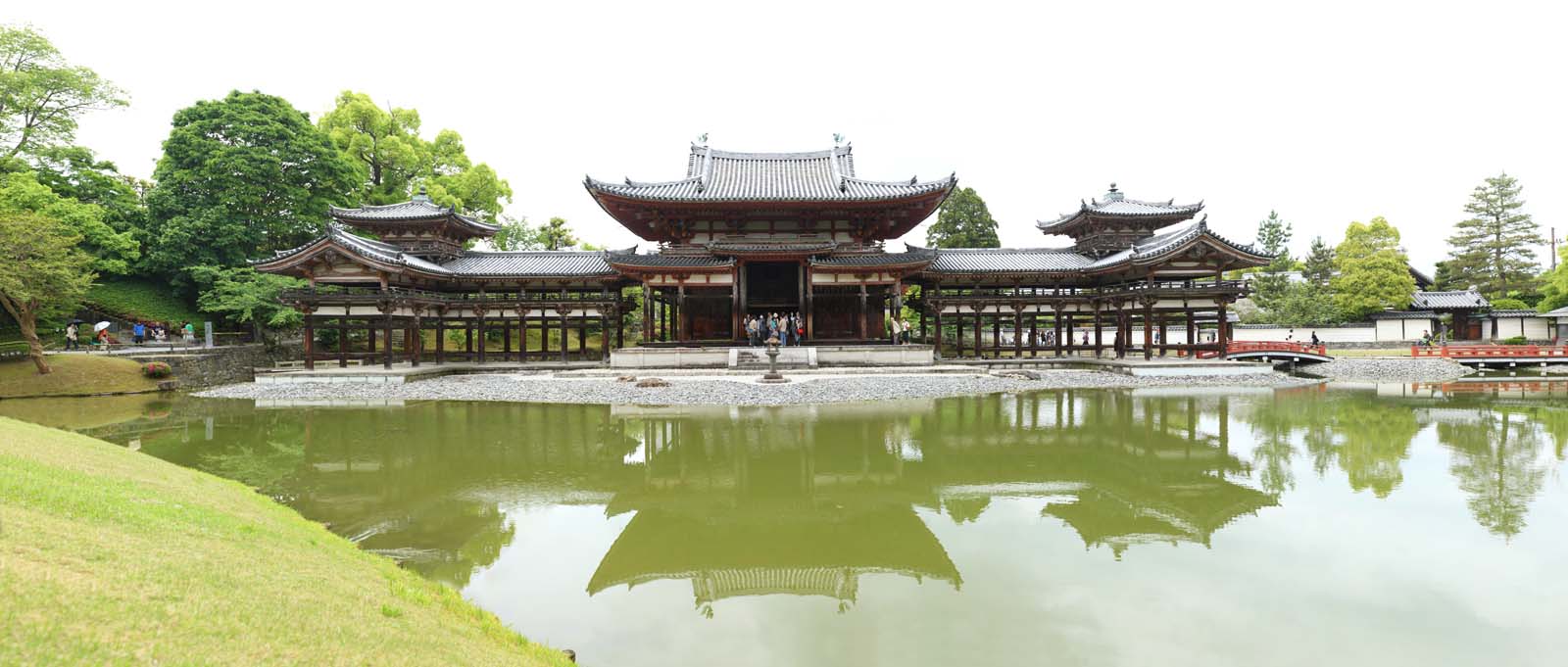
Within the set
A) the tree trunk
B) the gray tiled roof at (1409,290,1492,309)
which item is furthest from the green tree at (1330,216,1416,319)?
the tree trunk

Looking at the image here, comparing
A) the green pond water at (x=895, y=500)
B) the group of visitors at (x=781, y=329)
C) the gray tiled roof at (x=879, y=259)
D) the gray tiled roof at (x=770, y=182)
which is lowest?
the green pond water at (x=895, y=500)

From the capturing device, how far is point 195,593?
112 inches

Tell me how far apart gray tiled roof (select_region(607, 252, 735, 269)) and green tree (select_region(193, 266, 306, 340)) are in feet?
40.3

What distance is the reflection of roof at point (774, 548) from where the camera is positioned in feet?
16.0

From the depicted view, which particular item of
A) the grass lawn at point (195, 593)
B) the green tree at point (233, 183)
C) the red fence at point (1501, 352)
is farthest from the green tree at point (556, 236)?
the red fence at point (1501, 352)

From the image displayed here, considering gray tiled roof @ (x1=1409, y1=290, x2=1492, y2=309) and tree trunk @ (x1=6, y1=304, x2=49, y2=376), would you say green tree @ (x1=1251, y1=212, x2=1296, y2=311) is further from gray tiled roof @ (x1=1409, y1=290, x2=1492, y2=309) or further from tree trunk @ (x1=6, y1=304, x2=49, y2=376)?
tree trunk @ (x1=6, y1=304, x2=49, y2=376)

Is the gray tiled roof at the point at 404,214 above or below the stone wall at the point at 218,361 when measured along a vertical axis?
above

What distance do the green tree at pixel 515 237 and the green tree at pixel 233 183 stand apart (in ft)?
39.4

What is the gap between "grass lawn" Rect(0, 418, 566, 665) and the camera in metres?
2.31

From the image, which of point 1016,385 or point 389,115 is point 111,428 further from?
point 389,115

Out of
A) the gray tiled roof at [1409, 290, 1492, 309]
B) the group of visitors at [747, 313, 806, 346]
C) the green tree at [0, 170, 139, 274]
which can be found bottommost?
the group of visitors at [747, 313, 806, 346]

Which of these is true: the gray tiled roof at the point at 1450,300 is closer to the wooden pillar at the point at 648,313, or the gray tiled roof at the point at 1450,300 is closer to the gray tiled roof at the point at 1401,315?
the gray tiled roof at the point at 1401,315

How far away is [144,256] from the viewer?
25.9m

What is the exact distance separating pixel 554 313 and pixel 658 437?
17279mm
